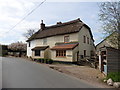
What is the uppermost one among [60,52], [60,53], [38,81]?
[60,52]

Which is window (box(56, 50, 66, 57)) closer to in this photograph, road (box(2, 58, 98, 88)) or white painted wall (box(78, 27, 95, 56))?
white painted wall (box(78, 27, 95, 56))

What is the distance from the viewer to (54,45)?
86.1 feet

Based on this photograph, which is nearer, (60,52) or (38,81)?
(38,81)

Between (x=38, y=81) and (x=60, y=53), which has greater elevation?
(x=60, y=53)

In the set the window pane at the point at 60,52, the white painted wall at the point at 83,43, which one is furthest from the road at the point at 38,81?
the white painted wall at the point at 83,43

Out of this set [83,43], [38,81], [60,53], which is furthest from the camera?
[83,43]

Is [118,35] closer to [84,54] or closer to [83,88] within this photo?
[83,88]

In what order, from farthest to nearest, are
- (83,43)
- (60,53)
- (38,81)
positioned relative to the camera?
(83,43) → (60,53) → (38,81)

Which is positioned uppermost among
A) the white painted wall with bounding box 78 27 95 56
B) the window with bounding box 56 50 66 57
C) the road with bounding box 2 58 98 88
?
the white painted wall with bounding box 78 27 95 56

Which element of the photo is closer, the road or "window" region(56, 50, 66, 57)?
the road

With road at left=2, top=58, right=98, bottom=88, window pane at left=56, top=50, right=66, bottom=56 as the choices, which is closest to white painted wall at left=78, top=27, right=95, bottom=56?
window pane at left=56, top=50, right=66, bottom=56

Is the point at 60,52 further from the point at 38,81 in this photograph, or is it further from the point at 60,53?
the point at 38,81

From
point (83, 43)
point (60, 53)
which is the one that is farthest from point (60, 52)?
point (83, 43)

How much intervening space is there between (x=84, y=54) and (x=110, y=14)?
41.0 feet
